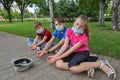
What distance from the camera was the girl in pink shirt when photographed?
300 cm

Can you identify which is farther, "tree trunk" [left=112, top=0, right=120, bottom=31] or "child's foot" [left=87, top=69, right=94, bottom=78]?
"tree trunk" [left=112, top=0, right=120, bottom=31]

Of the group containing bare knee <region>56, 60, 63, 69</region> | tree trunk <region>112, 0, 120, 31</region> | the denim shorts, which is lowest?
bare knee <region>56, 60, 63, 69</region>

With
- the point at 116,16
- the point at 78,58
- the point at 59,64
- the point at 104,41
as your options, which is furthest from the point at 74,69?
the point at 116,16

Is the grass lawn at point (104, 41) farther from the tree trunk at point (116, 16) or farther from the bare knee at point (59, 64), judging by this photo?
the bare knee at point (59, 64)

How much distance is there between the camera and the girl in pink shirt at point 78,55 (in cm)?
300

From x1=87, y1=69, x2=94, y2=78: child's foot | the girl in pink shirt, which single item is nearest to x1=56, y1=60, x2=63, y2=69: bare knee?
the girl in pink shirt

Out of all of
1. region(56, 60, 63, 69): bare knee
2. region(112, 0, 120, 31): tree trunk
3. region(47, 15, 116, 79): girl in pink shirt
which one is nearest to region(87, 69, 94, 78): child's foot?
region(47, 15, 116, 79): girl in pink shirt

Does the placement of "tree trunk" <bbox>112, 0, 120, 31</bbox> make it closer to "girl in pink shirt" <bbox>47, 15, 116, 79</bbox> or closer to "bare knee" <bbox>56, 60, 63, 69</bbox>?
"girl in pink shirt" <bbox>47, 15, 116, 79</bbox>

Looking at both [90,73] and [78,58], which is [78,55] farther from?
[90,73]

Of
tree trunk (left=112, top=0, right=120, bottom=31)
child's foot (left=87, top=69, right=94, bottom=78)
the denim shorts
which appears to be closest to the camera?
child's foot (left=87, top=69, right=94, bottom=78)

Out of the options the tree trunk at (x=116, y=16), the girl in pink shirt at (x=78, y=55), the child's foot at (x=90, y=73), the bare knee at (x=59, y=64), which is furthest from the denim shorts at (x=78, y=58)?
the tree trunk at (x=116, y=16)

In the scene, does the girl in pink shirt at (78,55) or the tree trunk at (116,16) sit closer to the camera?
the girl in pink shirt at (78,55)

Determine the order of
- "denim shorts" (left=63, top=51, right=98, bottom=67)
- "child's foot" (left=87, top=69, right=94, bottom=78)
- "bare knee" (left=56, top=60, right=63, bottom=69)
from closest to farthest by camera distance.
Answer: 1. "child's foot" (left=87, top=69, right=94, bottom=78)
2. "denim shorts" (left=63, top=51, right=98, bottom=67)
3. "bare knee" (left=56, top=60, right=63, bottom=69)

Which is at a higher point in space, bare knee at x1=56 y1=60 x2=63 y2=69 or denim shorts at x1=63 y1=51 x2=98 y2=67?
denim shorts at x1=63 y1=51 x2=98 y2=67
